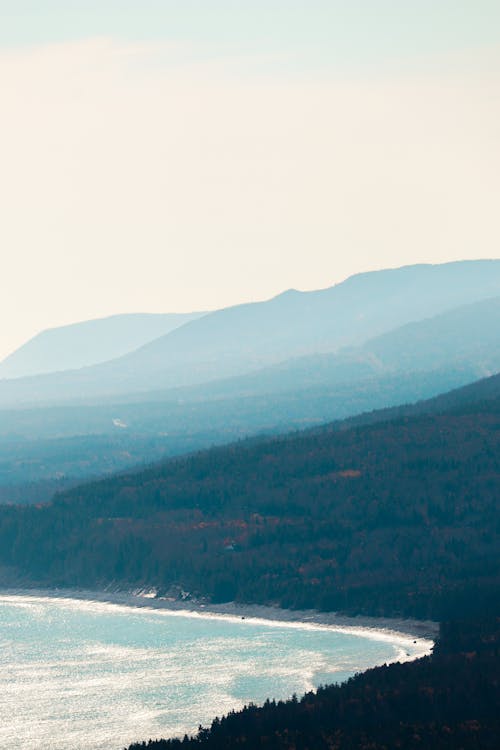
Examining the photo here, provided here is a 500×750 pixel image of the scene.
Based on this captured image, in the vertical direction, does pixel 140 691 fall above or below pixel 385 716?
below

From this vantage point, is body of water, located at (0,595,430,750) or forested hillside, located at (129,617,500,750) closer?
forested hillside, located at (129,617,500,750)

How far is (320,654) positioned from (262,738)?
177ft

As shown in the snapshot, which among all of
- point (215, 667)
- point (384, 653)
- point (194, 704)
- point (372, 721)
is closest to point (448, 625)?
point (384, 653)

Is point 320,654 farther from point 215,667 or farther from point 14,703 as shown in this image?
point 14,703

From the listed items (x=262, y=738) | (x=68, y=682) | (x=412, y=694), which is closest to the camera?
(x=262, y=738)

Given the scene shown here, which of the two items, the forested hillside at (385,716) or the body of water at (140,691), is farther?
the body of water at (140,691)

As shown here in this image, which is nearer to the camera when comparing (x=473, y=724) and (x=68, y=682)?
(x=473, y=724)

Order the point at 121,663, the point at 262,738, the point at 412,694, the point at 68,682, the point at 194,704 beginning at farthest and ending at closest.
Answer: the point at 121,663 → the point at 68,682 → the point at 194,704 → the point at 412,694 → the point at 262,738

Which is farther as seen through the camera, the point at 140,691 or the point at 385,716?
the point at 140,691

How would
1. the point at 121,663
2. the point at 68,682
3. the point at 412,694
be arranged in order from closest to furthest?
the point at 412,694
the point at 68,682
the point at 121,663

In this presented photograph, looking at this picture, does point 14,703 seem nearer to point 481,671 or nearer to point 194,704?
point 194,704

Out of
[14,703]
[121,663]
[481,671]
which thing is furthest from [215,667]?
[481,671]

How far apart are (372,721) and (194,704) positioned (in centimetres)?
2541

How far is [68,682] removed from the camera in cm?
18638
